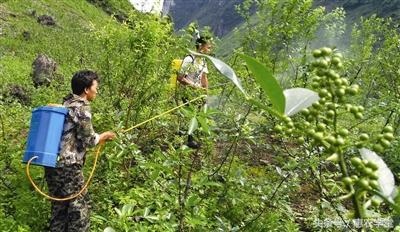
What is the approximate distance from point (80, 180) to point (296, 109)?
4.83m

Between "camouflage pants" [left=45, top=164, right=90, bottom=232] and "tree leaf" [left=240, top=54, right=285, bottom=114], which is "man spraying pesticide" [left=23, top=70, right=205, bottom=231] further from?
"tree leaf" [left=240, top=54, right=285, bottom=114]

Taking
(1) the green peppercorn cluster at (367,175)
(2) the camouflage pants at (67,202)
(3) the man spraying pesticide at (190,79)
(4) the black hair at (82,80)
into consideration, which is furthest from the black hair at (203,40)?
(1) the green peppercorn cluster at (367,175)

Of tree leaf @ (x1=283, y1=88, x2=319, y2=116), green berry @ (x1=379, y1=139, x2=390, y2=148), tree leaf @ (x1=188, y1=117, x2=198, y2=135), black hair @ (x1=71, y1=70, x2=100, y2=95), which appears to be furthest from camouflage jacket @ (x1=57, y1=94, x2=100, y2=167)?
tree leaf @ (x1=283, y1=88, x2=319, y2=116)

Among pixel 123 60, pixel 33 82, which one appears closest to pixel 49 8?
pixel 33 82

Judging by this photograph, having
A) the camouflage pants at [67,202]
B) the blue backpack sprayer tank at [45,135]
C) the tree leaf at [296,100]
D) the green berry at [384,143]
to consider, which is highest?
the tree leaf at [296,100]

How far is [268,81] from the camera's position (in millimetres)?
933

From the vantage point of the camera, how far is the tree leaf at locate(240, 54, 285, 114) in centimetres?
92

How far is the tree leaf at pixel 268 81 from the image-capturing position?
3.00ft

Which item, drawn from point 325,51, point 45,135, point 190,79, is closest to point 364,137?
point 325,51

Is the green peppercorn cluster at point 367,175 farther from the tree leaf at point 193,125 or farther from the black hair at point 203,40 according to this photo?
the black hair at point 203,40

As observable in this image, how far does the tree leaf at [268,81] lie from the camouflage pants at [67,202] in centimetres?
466

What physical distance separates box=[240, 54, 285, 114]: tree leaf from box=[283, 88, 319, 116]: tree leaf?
2 centimetres

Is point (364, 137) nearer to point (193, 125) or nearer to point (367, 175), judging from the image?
point (367, 175)

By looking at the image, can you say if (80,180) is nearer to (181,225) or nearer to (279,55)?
(181,225)
